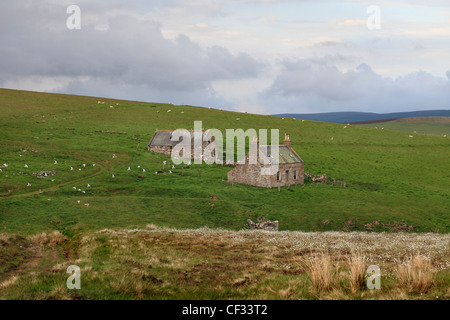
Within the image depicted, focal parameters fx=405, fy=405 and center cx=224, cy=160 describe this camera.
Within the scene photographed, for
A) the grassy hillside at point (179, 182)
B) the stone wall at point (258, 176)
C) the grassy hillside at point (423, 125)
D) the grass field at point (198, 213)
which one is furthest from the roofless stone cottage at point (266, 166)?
the grassy hillside at point (423, 125)

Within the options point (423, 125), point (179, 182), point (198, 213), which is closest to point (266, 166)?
point (179, 182)

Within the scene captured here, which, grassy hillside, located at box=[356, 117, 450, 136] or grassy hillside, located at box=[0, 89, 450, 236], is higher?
grassy hillside, located at box=[356, 117, 450, 136]

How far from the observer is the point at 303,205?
178ft

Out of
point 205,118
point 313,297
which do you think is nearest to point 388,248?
point 313,297

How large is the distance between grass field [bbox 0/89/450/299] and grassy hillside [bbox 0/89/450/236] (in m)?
0.29

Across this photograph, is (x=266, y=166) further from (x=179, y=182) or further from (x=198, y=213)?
(x=198, y=213)

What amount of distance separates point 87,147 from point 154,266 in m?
65.8

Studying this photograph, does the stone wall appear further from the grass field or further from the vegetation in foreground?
the vegetation in foreground

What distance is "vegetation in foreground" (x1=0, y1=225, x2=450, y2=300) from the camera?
44.9ft

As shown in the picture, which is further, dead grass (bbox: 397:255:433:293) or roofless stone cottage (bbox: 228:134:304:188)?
roofless stone cottage (bbox: 228:134:304:188)

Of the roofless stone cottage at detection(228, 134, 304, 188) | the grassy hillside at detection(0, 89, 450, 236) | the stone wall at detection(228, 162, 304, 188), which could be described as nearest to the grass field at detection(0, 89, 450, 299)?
the grassy hillside at detection(0, 89, 450, 236)

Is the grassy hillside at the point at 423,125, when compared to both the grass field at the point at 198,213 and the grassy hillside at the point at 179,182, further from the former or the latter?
the grassy hillside at the point at 179,182

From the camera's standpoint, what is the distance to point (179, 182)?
2408 inches
